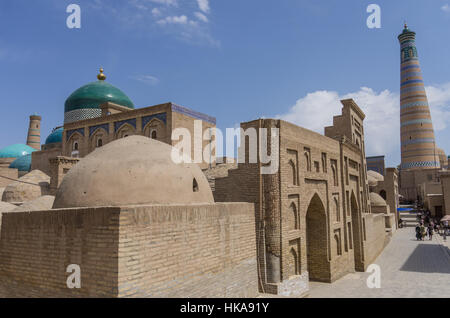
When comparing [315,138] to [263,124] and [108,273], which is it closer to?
[263,124]

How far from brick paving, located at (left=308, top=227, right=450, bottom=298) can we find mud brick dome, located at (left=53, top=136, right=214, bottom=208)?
6177 mm

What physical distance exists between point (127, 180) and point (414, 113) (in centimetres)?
4483

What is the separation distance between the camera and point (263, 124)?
367 inches

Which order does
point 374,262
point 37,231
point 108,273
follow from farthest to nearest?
point 374,262, point 37,231, point 108,273

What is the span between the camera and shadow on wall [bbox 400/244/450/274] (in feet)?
44.0

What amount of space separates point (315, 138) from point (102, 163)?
24.9 ft

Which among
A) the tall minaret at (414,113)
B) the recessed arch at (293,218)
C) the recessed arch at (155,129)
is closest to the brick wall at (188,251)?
the recessed arch at (293,218)

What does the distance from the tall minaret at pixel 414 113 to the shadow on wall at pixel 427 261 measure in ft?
89.9

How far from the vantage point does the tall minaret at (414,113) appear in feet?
138

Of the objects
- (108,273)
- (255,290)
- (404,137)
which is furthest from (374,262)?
(404,137)

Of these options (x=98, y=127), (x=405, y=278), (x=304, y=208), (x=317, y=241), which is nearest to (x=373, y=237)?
(x=405, y=278)

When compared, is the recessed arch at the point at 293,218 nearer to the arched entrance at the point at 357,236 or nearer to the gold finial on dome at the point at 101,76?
the arched entrance at the point at 357,236

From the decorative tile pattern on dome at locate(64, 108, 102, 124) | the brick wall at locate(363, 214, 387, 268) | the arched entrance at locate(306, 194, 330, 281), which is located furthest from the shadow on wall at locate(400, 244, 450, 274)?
the decorative tile pattern on dome at locate(64, 108, 102, 124)

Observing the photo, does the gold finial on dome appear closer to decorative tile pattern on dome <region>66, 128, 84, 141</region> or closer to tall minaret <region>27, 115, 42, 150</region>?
decorative tile pattern on dome <region>66, 128, 84, 141</region>
